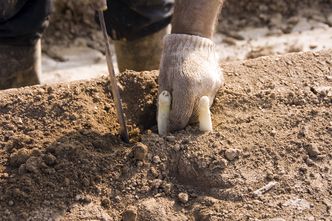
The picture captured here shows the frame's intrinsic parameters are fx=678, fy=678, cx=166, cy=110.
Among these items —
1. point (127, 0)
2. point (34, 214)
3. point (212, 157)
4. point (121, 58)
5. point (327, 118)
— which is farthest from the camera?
point (121, 58)

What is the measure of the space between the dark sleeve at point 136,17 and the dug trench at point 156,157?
499 millimetres

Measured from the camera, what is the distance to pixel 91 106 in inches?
82.6

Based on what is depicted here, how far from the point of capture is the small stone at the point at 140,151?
1885 mm

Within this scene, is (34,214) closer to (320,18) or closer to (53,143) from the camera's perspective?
(53,143)

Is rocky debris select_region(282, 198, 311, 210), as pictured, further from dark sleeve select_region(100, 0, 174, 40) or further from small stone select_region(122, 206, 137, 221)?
dark sleeve select_region(100, 0, 174, 40)

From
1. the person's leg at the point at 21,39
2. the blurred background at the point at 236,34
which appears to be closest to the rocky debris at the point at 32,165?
the person's leg at the point at 21,39

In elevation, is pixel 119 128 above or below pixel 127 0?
below

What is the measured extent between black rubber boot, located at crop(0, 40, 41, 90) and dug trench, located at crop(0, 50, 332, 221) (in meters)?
0.56

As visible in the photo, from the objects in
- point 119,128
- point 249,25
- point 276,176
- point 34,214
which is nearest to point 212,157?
point 276,176

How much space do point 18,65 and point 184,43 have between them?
2.99 feet

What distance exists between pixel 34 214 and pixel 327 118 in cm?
91

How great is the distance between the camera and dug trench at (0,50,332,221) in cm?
180

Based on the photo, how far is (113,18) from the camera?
2639 mm

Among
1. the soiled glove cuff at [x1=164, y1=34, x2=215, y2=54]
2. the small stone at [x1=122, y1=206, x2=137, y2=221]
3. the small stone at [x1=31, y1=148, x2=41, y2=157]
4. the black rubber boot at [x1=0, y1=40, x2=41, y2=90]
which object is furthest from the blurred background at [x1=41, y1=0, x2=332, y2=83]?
the small stone at [x1=122, y1=206, x2=137, y2=221]
